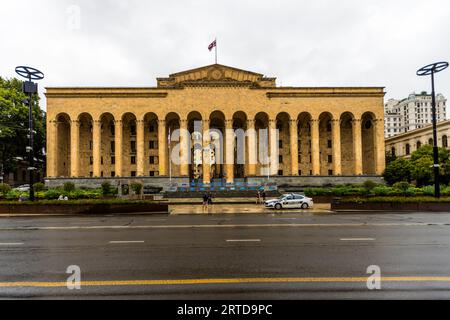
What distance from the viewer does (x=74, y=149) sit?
4859cm

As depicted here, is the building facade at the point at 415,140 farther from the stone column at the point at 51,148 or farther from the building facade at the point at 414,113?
the building facade at the point at 414,113

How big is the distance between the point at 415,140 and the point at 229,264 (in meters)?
65.8

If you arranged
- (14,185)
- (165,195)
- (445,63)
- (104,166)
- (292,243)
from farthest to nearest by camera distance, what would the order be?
1. (14,185)
2. (104,166)
3. (165,195)
4. (445,63)
5. (292,243)

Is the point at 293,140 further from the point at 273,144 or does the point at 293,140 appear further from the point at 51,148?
the point at 51,148

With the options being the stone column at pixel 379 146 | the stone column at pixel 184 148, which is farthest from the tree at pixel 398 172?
the stone column at pixel 184 148

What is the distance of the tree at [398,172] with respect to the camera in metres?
46.0

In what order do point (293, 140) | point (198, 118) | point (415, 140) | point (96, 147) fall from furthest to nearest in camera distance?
point (415, 140)
point (198, 118)
point (293, 140)
point (96, 147)

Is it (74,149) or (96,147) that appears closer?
(74,149)

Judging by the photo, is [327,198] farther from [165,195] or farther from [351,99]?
[351,99]

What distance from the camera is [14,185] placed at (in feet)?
187

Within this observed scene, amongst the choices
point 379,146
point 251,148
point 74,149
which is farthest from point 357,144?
point 74,149

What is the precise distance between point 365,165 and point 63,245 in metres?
55.4
